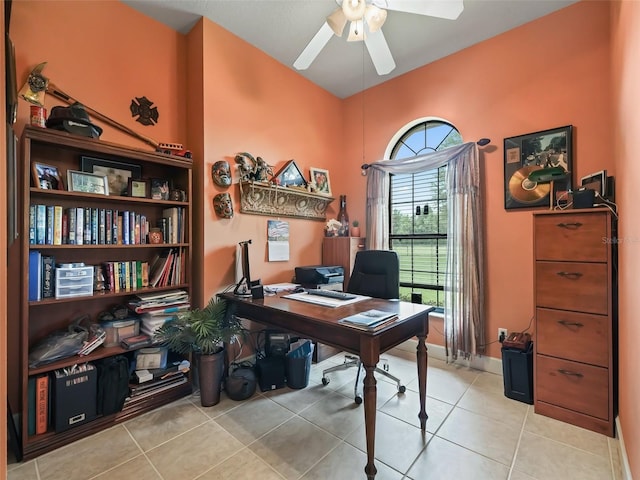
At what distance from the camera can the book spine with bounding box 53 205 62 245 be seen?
1.81 m

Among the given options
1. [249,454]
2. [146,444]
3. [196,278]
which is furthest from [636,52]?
[146,444]

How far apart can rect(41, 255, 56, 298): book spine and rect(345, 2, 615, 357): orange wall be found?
330 centimetres

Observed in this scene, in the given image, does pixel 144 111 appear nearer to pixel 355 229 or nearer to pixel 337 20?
pixel 337 20

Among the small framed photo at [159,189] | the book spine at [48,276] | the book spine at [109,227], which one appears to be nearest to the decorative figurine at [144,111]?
the small framed photo at [159,189]

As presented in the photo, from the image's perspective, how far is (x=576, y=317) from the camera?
1.93m

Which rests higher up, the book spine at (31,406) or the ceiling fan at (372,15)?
the ceiling fan at (372,15)

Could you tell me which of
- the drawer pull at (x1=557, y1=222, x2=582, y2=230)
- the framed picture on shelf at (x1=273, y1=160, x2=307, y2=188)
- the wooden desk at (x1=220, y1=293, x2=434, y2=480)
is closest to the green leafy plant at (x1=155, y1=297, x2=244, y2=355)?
the wooden desk at (x1=220, y1=293, x2=434, y2=480)

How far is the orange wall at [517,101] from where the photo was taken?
7.30 ft

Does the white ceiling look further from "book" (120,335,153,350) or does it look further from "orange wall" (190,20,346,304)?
"book" (120,335,153,350)

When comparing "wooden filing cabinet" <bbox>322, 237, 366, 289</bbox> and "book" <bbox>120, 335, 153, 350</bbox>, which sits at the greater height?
"wooden filing cabinet" <bbox>322, 237, 366, 289</bbox>

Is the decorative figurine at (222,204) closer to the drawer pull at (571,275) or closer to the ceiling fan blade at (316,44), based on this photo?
the ceiling fan blade at (316,44)

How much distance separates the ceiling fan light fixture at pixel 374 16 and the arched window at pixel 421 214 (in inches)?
64.3

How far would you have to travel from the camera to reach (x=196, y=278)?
2504mm

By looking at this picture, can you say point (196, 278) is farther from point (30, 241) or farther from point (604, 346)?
point (604, 346)
